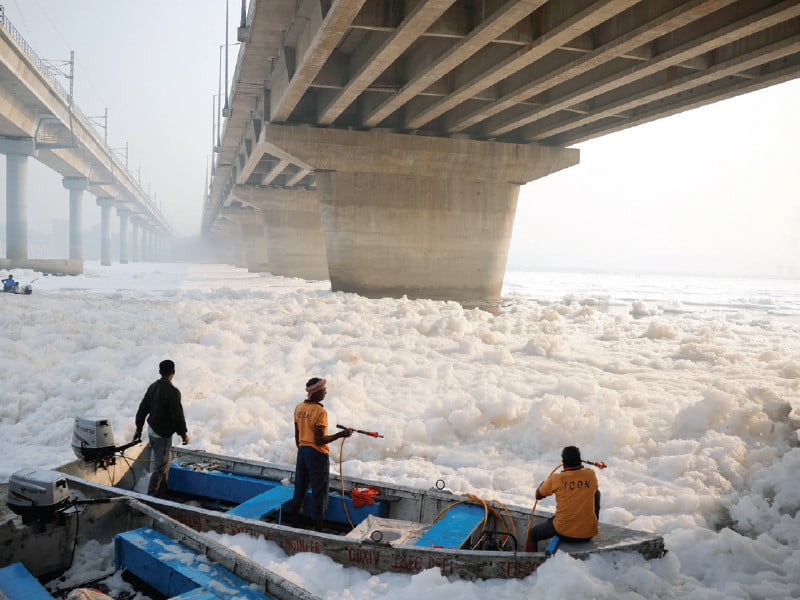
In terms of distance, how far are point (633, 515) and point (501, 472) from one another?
1.72 metres

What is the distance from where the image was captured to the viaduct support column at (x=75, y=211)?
6644 centimetres

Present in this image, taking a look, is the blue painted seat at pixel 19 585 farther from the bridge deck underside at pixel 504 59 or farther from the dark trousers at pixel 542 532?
the bridge deck underside at pixel 504 59

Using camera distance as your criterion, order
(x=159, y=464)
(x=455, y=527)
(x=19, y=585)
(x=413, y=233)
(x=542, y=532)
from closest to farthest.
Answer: (x=19, y=585), (x=542, y=532), (x=455, y=527), (x=159, y=464), (x=413, y=233)

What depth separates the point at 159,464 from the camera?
6.67 meters

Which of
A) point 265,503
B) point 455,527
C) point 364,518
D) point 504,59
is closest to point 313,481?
point 265,503

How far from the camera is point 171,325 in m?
16.4

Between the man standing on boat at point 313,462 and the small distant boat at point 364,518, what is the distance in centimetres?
22

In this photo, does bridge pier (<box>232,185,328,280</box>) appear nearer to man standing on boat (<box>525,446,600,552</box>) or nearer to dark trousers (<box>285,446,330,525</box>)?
dark trousers (<box>285,446,330,525</box>)

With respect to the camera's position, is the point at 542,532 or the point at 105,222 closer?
the point at 542,532

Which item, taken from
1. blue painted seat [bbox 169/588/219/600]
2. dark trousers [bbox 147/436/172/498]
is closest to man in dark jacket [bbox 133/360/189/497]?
dark trousers [bbox 147/436/172/498]

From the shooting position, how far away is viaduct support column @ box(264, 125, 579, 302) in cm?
2548

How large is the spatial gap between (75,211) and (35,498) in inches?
2871

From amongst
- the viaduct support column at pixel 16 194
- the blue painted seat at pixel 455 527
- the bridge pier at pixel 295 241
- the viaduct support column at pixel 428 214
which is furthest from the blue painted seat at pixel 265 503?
the viaduct support column at pixel 16 194

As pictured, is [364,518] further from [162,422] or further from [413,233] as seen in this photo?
[413,233]
